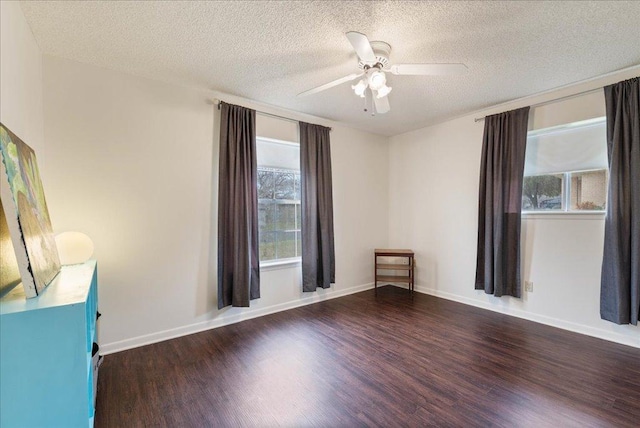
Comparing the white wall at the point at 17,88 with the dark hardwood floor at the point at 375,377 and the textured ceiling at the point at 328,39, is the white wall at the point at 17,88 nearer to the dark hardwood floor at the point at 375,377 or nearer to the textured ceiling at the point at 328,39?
the textured ceiling at the point at 328,39

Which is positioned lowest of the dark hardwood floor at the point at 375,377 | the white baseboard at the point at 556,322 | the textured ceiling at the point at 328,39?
the dark hardwood floor at the point at 375,377

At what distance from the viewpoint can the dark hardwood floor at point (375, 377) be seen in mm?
1754

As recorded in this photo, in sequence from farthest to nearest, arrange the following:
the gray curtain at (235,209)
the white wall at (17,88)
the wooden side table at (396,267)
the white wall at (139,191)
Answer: the wooden side table at (396,267), the gray curtain at (235,209), the white wall at (139,191), the white wall at (17,88)

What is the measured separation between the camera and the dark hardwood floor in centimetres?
175

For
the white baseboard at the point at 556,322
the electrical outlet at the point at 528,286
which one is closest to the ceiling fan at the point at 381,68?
the electrical outlet at the point at 528,286

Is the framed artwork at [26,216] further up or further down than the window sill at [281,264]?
further up

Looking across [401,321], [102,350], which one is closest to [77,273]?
[102,350]

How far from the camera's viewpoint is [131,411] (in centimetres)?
180

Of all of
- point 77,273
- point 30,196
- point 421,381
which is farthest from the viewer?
point 421,381

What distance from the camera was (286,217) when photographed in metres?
3.84

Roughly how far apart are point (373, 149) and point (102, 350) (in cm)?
437

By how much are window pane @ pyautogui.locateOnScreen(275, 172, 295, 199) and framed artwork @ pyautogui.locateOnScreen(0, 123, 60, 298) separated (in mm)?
2352

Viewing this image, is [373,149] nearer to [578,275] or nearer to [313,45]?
[313,45]

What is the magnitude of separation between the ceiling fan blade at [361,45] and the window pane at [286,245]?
2444 millimetres
